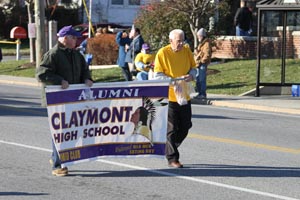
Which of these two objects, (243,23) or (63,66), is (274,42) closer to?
(243,23)

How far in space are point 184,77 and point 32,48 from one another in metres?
21.7

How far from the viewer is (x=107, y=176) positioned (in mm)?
9102

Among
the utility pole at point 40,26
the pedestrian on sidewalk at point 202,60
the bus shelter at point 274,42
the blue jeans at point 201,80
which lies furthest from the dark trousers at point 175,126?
the utility pole at point 40,26

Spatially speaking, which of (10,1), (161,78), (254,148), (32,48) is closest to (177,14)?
(32,48)

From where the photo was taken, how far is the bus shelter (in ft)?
67.0

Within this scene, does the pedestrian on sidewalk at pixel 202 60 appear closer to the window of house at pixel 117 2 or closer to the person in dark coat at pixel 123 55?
the person in dark coat at pixel 123 55

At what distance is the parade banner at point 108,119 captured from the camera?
8.85 m

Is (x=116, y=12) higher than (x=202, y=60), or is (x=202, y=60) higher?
(x=116, y=12)

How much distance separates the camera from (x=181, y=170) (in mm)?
9523

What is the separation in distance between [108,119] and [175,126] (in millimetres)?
980

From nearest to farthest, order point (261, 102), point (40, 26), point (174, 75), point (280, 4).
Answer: point (174, 75) → point (261, 102) → point (280, 4) → point (40, 26)

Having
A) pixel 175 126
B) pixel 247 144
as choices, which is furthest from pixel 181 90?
pixel 247 144

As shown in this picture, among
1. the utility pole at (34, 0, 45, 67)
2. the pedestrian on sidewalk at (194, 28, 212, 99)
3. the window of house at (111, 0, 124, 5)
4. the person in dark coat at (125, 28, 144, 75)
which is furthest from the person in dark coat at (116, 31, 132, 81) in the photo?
the window of house at (111, 0, 124, 5)

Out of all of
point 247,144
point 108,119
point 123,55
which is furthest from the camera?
point 123,55
